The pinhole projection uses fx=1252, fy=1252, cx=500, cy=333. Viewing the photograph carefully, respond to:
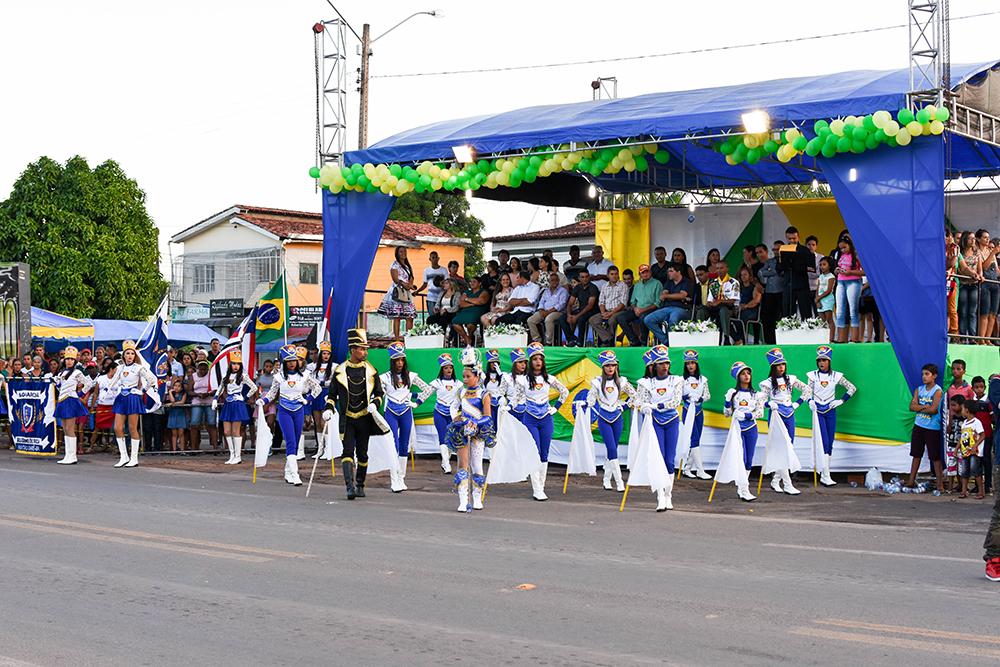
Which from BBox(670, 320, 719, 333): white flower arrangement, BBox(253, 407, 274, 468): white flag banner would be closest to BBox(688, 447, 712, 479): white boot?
BBox(670, 320, 719, 333): white flower arrangement

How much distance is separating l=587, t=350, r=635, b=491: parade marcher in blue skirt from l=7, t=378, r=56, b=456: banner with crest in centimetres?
1157

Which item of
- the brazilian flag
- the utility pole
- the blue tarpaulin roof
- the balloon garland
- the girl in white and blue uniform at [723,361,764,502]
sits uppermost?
the utility pole

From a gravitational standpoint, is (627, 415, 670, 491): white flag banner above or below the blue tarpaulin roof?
A: below

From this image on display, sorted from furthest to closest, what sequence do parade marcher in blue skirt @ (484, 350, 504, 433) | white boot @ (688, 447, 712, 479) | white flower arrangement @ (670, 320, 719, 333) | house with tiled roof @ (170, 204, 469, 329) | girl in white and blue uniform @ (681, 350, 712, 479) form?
house with tiled roof @ (170, 204, 469, 329), white flower arrangement @ (670, 320, 719, 333), white boot @ (688, 447, 712, 479), girl in white and blue uniform @ (681, 350, 712, 479), parade marcher in blue skirt @ (484, 350, 504, 433)

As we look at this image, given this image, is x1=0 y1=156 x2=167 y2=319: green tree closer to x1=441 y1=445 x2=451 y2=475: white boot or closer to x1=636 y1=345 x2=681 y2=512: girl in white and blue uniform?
x1=441 y1=445 x2=451 y2=475: white boot

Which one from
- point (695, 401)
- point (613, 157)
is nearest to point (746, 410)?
point (695, 401)

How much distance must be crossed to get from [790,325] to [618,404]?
3233 mm

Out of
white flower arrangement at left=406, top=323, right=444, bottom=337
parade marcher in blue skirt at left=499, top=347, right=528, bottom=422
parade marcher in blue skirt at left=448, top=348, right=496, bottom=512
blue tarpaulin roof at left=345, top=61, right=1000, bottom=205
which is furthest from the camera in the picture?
white flower arrangement at left=406, top=323, right=444, bottom=337

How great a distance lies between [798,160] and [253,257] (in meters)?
37.9

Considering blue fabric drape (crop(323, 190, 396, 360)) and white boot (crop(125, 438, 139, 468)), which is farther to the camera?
blue fabric drape (crop(323, 190, 396, 360))

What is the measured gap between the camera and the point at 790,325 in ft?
60.4

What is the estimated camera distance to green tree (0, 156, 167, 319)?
4825 centimetres

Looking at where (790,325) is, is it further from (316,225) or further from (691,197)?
(316,225)

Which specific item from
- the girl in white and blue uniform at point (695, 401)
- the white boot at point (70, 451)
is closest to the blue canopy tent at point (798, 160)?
the girl in white and blue uniform at point (695, 401)
